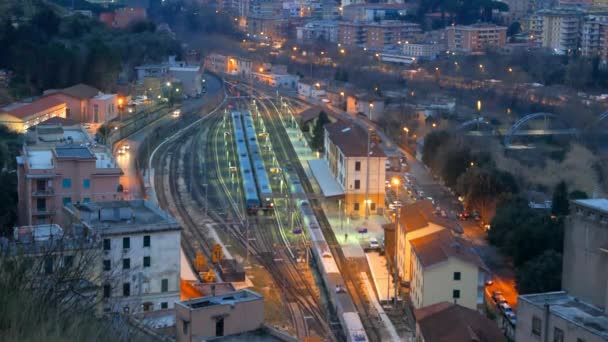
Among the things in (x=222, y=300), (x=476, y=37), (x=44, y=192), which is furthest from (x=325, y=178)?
(x=476, y=37)

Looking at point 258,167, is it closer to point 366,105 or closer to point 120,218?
point 366,105

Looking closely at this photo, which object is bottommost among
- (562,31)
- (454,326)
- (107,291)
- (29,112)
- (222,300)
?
(454,326)

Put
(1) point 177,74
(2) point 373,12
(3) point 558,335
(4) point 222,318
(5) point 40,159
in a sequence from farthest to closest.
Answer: (2) point 373,12 < (1) point 177,74 < (5) point 40,159 < (3) point 558,335 < (4) point 222,318

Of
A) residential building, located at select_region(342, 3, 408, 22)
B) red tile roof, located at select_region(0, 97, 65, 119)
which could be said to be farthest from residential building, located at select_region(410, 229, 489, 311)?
residential building, located at select_region(342, 3, 408, 22)

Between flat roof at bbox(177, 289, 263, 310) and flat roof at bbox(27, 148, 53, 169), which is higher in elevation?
flat roof at bbox(27, 148, 53, 169)

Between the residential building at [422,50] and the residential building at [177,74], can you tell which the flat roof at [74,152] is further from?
the residential building at [422,50]

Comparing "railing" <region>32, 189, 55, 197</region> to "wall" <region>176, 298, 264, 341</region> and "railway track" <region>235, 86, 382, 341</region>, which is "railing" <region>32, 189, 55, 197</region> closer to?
"railway track" <region>235, 86, 382, 341</region>

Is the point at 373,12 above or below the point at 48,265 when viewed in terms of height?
above

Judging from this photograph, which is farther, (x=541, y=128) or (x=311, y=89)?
(x=311, y=89)
